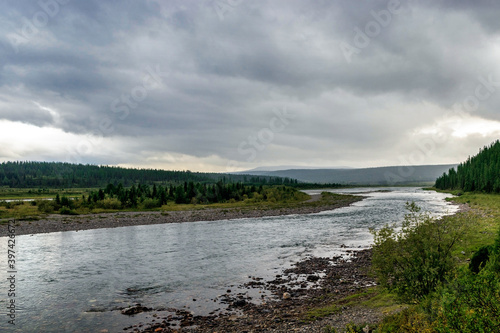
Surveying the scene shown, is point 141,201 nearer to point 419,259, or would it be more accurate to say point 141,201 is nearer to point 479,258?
point 419,259

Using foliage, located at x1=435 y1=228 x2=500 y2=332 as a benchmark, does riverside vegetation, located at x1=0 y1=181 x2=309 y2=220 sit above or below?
below

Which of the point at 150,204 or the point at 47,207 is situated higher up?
the point at 47,207

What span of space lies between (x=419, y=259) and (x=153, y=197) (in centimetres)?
9516

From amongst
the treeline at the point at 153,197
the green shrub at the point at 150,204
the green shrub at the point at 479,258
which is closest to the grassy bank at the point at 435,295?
the green shrub at the point at 479,258

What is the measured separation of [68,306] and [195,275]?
330 inches

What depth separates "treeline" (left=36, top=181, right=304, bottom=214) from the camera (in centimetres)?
7663

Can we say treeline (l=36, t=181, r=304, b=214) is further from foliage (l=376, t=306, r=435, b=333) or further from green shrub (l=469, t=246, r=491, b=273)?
green shrub (l=469, t=246, r=491, b=273)

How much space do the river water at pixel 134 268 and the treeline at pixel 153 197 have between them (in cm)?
3428

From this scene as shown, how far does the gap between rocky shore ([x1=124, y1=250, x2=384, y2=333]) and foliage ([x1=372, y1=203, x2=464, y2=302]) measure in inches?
69.6

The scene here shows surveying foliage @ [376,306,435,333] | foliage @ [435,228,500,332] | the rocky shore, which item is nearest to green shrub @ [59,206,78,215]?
the rocky shore

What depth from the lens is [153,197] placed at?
9931cm

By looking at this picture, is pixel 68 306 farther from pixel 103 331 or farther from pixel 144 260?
pixel 144 260

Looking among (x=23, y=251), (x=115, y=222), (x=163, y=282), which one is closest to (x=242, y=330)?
(x=163, y=282)

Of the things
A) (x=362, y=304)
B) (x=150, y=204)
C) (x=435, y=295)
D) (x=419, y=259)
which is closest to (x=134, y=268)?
(x=362, y=304)
